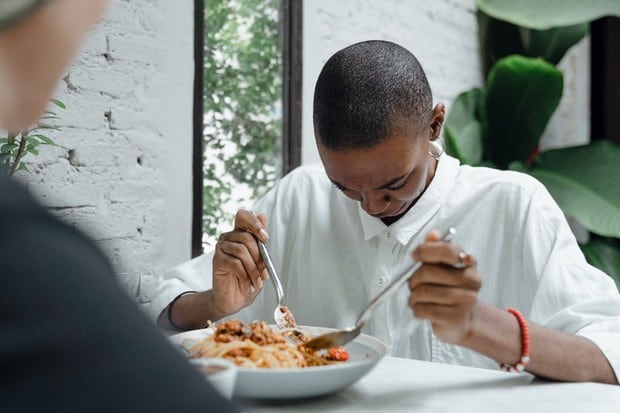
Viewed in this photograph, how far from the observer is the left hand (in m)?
0.95

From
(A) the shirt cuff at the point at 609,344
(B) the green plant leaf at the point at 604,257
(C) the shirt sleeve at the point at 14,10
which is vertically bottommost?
(B) the green plant leaf at the point at 604,257

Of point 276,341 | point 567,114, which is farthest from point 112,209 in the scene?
point 567,114

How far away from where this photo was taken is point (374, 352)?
3.59 ft


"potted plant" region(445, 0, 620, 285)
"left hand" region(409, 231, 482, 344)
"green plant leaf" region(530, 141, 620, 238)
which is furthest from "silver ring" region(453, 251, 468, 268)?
"green plant leaf" region(530, 141, 620, 238)

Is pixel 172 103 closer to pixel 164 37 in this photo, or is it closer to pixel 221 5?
pixel 164 37

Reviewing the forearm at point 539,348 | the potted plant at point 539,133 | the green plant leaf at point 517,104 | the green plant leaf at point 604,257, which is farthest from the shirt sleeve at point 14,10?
the green plant leaf at point 604,257

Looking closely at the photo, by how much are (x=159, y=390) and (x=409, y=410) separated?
66 cm

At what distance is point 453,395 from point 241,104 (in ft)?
5.18

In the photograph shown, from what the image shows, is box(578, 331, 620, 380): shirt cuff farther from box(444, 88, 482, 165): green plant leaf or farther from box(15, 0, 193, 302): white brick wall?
box(444, 88, 482, 165): green plant leaf

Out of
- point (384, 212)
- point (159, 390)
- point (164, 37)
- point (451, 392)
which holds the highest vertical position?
point (164, 37)

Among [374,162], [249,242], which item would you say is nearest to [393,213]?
[374,162]

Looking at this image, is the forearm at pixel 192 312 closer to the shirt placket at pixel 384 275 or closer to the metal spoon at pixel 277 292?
the metal spoon at pixel 277 292

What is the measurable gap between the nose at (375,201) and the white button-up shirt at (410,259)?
13 cm

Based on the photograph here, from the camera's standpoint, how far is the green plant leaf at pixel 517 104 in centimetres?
319
